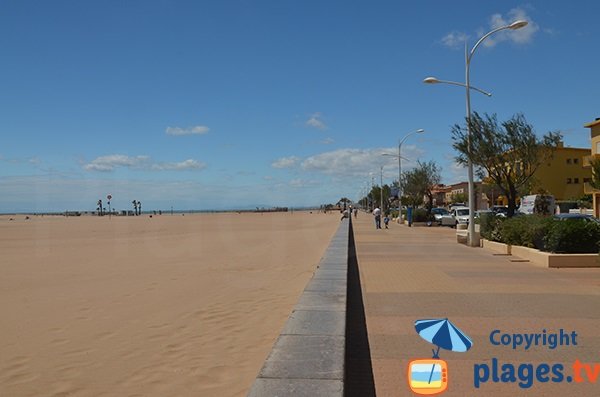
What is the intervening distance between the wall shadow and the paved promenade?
0.08 meters

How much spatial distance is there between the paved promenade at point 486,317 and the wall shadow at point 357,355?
83 millimetres

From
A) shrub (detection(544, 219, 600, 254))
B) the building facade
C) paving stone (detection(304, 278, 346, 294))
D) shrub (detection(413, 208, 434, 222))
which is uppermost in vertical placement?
the building facade

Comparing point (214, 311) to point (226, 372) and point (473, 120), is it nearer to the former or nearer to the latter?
point (226, 372)

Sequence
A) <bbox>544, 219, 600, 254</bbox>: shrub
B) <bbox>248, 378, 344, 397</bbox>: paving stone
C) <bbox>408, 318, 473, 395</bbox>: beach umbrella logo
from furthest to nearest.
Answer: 1. <bbox>544, 219, 600, 254</bbox>: shrub
2. <bbox>408, 318, 473, 395</bbox>: beach umbrella logo
3. <bbox>248, 378, 344, 397</bbox>: paving stone

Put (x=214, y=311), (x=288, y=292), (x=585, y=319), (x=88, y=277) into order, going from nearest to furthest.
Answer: (x=585, y=319)
(x=214, y=311)
(x=288, y=292)
(x=88, y=277)

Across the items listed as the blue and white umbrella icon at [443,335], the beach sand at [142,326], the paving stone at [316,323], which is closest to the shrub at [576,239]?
the beach sand at [142,326]

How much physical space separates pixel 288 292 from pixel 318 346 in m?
5.42

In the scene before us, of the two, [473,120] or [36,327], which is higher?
[473,120]

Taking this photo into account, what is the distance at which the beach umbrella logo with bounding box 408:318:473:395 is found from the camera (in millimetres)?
4738

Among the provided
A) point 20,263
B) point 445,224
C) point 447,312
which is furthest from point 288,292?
point 445,224

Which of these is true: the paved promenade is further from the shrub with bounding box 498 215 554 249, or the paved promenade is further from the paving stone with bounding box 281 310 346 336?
the shrub with bounding box 498 215 554 249

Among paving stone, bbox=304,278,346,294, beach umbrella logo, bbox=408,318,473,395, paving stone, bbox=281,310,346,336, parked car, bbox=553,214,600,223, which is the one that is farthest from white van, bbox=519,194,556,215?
paving stone, bbox=281,310,346,336

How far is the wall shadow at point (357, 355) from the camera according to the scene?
4.63m

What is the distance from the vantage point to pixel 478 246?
19.1 metres
